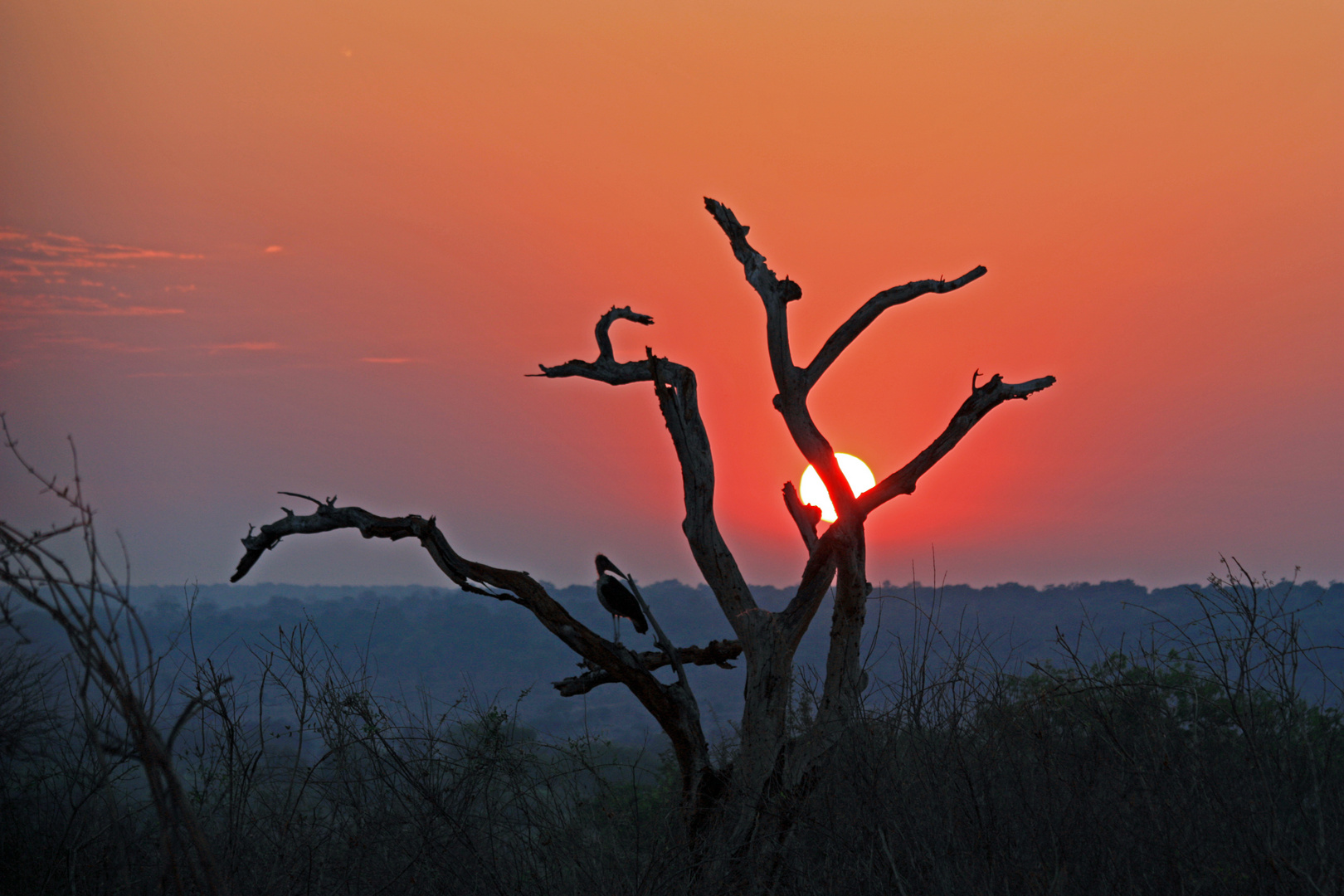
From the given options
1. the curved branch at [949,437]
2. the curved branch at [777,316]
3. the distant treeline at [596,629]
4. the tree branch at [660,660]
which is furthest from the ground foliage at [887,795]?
the curved branch at [777,316]

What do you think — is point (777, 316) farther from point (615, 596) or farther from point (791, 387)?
point (615, 596)

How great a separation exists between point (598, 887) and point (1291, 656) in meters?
3.32

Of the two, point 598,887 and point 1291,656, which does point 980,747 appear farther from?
point 598,887

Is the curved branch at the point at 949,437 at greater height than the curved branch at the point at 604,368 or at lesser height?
lesser

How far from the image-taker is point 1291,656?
4.14m

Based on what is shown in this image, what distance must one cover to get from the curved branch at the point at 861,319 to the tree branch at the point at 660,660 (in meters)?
2.00

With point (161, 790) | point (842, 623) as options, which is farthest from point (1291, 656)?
point (161, 790)

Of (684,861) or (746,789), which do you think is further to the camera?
(746,789)

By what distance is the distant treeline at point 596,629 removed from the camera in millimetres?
5102

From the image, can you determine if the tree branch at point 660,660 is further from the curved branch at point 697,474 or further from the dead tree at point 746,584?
the curved branch at point 697,474

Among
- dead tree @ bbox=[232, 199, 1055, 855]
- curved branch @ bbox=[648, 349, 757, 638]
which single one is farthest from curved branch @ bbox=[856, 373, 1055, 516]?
curved branch @ bbox=[648, 349, 757, 638]

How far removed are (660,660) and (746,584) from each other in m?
0.81

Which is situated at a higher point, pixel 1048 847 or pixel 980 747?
pixel 980 747

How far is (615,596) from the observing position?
21.7ft
